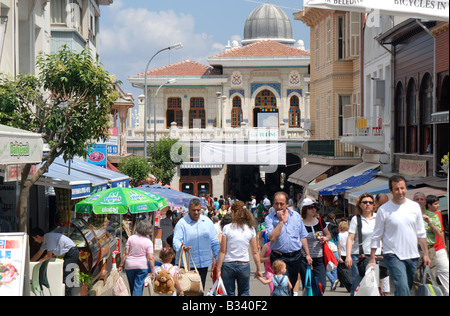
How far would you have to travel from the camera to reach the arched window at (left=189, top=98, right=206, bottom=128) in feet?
199

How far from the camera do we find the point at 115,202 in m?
17.2

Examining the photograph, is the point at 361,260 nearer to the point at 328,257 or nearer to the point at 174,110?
the point at 328,257

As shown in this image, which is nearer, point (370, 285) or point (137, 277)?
point (370, 285)

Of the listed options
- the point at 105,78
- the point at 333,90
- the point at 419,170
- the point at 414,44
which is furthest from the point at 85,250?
the point at 333,90

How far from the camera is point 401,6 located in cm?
909

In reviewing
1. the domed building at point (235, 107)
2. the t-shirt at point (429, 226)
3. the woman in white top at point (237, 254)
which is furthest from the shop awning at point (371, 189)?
the domed building at point (235, 107)

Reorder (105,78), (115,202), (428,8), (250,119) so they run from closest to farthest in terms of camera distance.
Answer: (428,8) → (105,78) → (115,202) → (250,119)

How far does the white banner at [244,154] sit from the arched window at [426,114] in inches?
827

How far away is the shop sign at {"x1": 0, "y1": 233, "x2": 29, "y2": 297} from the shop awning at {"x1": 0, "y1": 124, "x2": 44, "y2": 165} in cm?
108

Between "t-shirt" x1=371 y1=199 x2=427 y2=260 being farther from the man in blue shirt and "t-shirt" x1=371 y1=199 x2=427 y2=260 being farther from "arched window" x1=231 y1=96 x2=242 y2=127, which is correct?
"arched window" x1=231 y1=96 x2=242 y2=127

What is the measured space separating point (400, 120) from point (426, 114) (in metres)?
3.02

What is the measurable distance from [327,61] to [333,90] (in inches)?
72.8

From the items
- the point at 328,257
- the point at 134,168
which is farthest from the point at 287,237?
the point at 134,168
